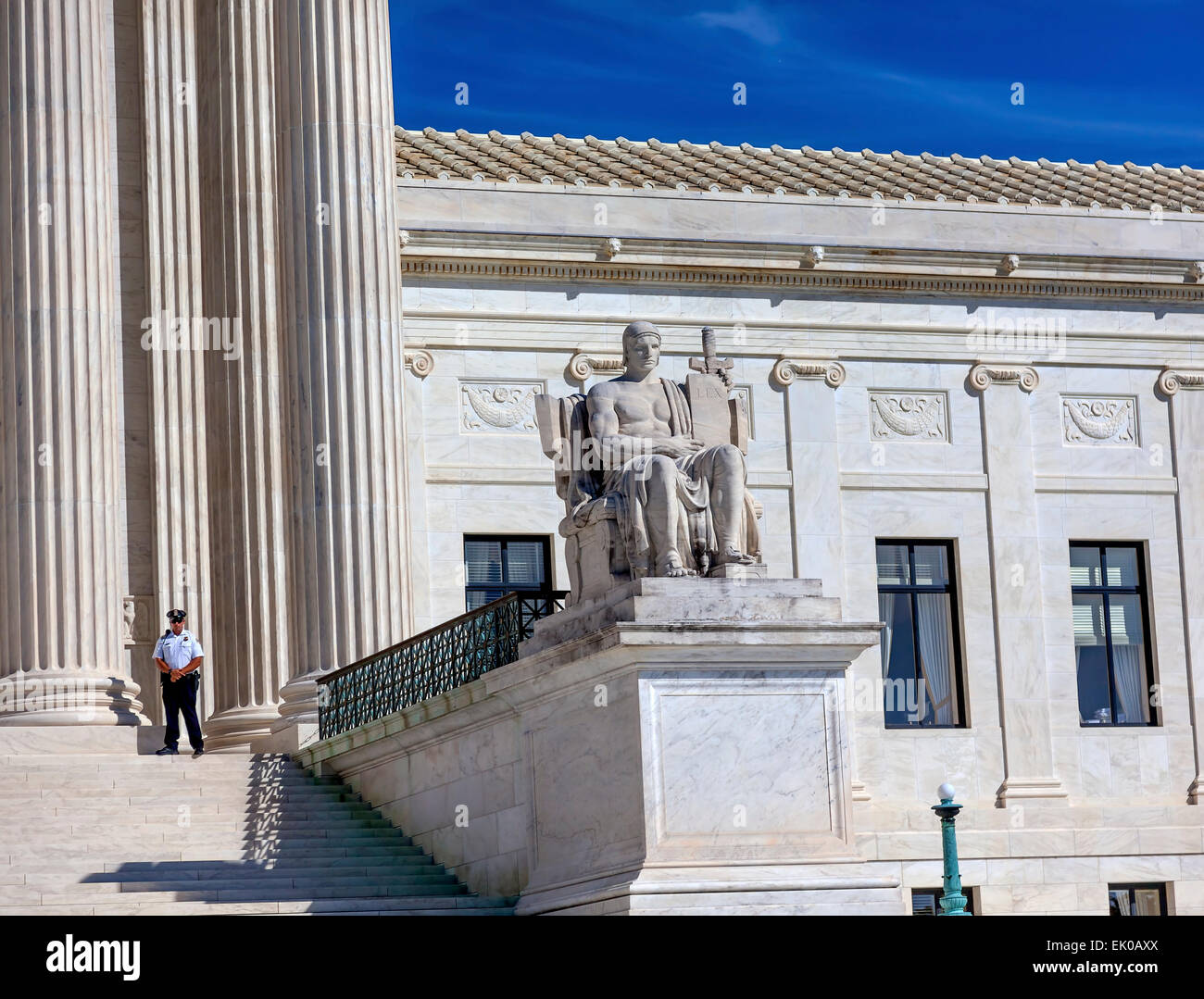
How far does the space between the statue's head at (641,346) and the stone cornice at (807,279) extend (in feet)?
42.7

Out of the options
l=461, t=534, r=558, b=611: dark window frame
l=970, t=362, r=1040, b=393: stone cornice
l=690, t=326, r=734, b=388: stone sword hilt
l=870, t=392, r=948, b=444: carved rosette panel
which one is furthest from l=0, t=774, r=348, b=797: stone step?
l=970, t=362, r=1040, b=393: stone cornice

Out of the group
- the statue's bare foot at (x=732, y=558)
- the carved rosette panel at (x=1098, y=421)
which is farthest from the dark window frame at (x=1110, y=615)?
the statue's bare foot at (x=732, y=558)

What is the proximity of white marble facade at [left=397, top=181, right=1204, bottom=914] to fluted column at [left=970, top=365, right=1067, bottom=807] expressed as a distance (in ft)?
0.15

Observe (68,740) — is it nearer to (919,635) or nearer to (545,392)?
(545,392)

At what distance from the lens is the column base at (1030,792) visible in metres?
33.4

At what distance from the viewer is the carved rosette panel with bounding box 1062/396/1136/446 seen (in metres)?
35.6

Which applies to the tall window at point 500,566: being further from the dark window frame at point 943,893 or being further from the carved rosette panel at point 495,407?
the dark window frame at point 943,893

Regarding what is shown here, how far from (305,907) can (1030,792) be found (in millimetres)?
16929

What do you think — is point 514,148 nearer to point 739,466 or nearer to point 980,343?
point 980,343

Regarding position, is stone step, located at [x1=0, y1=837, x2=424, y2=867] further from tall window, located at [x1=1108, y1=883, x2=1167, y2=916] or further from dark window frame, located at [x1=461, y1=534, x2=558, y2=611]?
tall window, located at [x1=1108, y1=883, x2=1167, y2=916]

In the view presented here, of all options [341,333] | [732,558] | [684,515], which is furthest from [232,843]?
[341,333]
